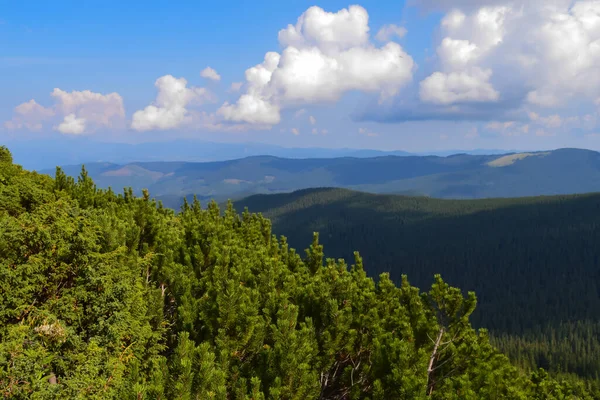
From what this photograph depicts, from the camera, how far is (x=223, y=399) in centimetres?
1077

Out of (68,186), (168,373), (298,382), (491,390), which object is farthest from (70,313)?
(68,186)

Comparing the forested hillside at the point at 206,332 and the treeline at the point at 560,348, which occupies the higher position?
the forested hillside at the point at 206,332

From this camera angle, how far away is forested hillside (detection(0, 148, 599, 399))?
11.3m

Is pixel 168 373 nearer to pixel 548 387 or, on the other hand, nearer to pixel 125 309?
pixel 125 309

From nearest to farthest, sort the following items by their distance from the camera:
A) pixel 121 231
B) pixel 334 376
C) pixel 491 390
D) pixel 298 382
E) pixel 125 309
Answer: pixel 298 382 < pixel 491 390 < pixel 125 309 < pixel 334 376 < pixel 121 231

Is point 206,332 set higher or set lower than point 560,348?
higher

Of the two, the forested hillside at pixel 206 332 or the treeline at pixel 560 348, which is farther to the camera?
the treeline at pixel 560 348

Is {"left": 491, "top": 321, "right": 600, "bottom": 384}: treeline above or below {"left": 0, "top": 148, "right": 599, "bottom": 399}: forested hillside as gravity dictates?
below

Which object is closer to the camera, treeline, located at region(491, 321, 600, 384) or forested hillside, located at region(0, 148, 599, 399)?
forested hillside, located at region(0, 148, 599, 399)

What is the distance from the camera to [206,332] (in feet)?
47.4

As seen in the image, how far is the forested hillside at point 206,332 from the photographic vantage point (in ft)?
37.1

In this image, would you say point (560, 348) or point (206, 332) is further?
point (560, 348)

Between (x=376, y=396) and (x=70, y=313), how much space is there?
1134cm

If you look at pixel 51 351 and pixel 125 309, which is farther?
pixel 125 309
